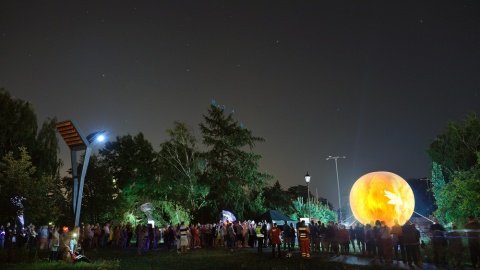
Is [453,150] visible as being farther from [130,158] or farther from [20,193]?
[130,158]

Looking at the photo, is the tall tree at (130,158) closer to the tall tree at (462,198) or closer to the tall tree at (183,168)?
the tall tree at (183,168)

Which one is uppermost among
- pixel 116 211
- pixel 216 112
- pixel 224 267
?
pixel 216 112

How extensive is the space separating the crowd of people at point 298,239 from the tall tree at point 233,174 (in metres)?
13.5

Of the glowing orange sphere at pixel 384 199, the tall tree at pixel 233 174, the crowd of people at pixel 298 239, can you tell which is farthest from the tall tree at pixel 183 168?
the glowing orange sphere at pixel 384 199

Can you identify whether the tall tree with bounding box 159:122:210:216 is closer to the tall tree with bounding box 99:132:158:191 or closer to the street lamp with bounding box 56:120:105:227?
the tall tree with bounding box 99:132:158:191

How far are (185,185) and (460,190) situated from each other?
27133 millimetres

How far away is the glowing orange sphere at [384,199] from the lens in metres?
22.1

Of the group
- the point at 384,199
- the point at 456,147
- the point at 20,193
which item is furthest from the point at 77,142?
the point at 456,147

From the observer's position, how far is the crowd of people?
15.4 metres

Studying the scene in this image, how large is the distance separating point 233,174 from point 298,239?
73.9ft

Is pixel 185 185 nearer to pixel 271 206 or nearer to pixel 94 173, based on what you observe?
pixel 94 173

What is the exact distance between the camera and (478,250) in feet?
44.8

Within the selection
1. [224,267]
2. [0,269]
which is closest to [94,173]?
[0,269]

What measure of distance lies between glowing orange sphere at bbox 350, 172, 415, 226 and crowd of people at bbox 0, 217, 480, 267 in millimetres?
1076
